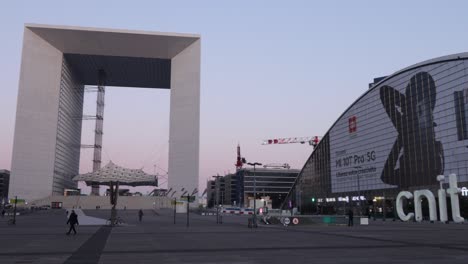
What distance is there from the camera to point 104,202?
132m

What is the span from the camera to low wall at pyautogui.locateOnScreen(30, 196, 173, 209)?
125 m

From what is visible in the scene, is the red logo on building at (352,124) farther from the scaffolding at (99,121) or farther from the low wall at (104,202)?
the scaffolding at (99,121)

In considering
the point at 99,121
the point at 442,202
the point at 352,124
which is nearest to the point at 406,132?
the point at 352,124

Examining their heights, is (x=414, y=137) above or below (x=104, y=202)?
above

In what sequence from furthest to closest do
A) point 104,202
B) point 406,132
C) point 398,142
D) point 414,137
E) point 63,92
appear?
point 63,92, point 104,202, point 398,142, point 406,132, point 414,137

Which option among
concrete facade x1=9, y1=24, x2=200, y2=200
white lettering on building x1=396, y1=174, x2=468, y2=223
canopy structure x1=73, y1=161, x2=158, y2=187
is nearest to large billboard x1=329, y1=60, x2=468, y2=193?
white lettering on building x1=396, y1=174, x2=468, y2=223

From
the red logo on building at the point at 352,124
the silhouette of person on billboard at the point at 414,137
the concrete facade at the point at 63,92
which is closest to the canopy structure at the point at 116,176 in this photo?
the concrete facade at the point at 63,92

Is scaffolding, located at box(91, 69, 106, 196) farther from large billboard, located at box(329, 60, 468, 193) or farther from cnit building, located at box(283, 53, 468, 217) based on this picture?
large billboard, located at box(329, 60, 468, 193)

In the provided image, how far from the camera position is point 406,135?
10269 cm

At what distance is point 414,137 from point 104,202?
274 feet

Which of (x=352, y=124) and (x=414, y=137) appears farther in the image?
(x=352, y=124)

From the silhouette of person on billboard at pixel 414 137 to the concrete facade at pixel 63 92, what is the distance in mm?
51869

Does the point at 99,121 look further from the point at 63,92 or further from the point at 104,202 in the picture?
the point at 104,202

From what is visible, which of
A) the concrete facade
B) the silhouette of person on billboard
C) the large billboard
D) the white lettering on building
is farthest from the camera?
the concrete facade
